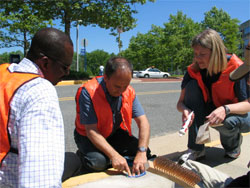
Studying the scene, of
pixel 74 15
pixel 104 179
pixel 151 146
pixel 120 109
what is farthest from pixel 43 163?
pixel 74 15

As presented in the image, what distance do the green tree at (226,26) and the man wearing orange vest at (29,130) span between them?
32.8 m

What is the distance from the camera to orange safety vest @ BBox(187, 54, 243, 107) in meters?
2.58

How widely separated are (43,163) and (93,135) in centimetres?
118

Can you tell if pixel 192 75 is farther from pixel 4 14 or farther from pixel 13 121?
pixel 4 14

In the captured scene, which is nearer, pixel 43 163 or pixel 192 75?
pixel 43 163

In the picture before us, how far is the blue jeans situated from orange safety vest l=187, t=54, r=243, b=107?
0.20ft

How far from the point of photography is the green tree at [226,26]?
108ft

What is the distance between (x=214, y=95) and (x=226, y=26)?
1380 inches

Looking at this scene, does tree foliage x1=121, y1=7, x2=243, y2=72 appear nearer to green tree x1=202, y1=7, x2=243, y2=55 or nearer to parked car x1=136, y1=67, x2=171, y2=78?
green tree x1=202, y1=7, x2=243, y2=55

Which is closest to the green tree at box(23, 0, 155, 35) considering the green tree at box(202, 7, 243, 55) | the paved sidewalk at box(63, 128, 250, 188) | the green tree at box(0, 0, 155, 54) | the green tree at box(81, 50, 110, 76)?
the green tree at box(0, 0, 155, 54)

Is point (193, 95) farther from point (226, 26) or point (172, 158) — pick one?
point (226, 26)

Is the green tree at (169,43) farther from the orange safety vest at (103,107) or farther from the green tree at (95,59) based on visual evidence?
the green tree at (95,59)

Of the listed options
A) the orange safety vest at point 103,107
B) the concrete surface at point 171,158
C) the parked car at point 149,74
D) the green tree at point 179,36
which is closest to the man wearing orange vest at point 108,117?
the orange safety vest at point 103,107

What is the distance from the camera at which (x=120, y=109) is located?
2.46m
